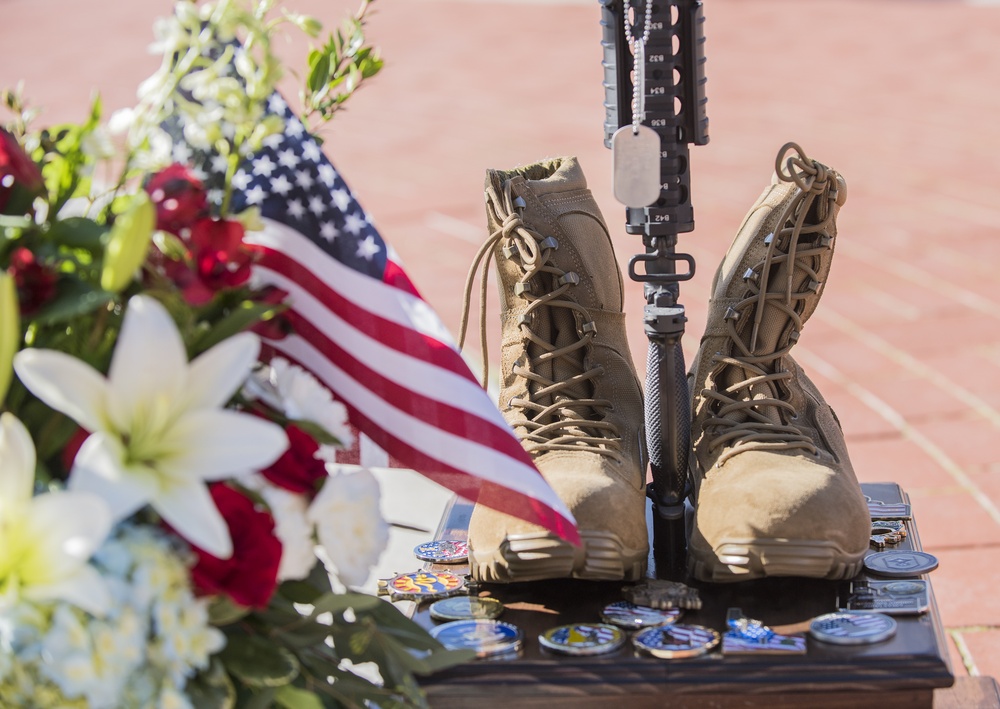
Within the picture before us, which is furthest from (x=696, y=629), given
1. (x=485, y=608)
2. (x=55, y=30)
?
(x=55, y=30)

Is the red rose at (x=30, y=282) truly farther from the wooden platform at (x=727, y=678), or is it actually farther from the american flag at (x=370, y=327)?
the wooden platform at (x=727, y=678)

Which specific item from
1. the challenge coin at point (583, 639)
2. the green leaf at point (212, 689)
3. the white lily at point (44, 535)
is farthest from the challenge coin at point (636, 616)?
the white lily at point (44, 535)

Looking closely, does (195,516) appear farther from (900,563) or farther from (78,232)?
(900,563)

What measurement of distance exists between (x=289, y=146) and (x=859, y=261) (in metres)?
2.67

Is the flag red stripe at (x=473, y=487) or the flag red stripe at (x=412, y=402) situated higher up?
the flag red stripe at (x=412, y=402)

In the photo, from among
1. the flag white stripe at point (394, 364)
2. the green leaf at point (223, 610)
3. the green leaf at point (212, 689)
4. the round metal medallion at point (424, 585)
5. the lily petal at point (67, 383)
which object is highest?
the flag white stripe at point (394, 364)

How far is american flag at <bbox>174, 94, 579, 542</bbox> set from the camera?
0.91 metres

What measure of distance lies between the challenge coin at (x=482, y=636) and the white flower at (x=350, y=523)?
0.17 metres

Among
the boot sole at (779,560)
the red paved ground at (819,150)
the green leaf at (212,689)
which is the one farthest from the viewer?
the red paved ground at (819,150)

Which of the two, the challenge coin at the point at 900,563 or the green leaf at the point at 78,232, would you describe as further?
the challenge coin at the point at 900,563

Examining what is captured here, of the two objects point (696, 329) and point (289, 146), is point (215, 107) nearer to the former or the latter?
point (289, 146)

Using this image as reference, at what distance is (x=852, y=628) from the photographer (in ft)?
3.02

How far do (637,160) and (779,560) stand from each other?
14.3 inches

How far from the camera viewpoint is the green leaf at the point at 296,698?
76 centimetres
